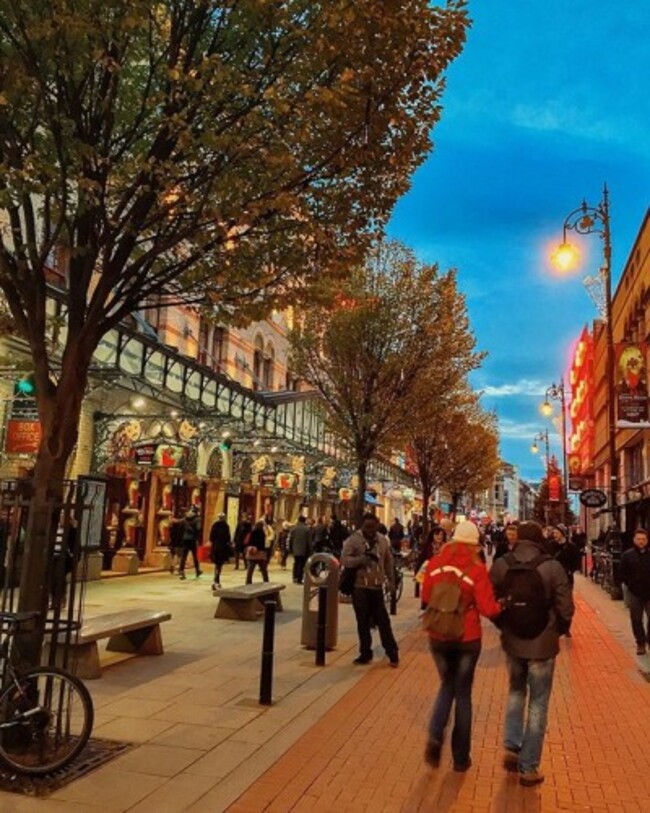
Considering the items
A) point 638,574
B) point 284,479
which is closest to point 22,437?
point 638,574

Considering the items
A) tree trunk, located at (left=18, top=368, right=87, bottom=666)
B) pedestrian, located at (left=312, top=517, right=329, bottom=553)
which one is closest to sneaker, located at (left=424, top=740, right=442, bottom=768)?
tree trunk, located at (left=18, top=368, right=87, bottom=666)

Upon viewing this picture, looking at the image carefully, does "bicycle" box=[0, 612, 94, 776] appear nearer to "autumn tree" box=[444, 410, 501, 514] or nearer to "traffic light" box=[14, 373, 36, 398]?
"traffic light" box=[14, 373, 36, 398]

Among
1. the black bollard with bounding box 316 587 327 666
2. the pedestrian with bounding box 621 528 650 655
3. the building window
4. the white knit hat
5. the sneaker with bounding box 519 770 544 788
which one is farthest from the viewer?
the building window

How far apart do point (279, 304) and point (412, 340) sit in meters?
12.6

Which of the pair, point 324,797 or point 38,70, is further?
point 38,70

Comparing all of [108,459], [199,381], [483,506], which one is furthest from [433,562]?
[483,506]

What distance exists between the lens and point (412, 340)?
64.5ft

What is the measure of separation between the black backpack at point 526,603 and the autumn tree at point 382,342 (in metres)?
13.0

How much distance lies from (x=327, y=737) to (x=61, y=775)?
2265 mm

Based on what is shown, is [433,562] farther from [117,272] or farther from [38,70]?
[38,70]

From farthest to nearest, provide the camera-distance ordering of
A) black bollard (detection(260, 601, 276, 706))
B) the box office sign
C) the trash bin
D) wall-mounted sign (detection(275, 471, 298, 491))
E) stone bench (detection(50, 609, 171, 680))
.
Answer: wall-mounted sign (detection(275, 471, 298, 491)) < the box office sign < the trash bin < stone bench (detection(50, 609, 171, 680)) < black bollard (detection(260, 601, 276, 706))

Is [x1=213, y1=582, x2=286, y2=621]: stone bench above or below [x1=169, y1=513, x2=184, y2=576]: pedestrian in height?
below

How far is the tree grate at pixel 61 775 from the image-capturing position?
5.02m

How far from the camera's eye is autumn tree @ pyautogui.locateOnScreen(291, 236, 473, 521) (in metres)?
19.2
